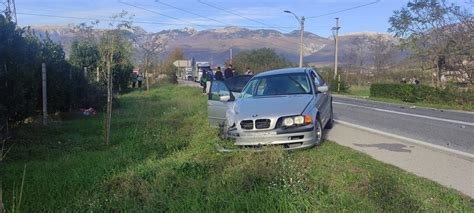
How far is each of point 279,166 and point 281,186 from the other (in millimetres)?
706

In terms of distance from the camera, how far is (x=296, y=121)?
7277mm

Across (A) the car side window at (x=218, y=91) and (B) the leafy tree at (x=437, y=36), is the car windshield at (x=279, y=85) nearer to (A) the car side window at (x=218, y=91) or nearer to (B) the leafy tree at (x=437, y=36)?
(A) the car side window at (x=218, y=91)

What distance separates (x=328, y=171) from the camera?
228 inches

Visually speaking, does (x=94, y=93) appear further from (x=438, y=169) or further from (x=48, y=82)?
(x=438, y=169)

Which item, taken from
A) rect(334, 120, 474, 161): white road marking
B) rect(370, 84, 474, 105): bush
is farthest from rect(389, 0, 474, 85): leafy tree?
rect(334, 120, 474, 161): white road marking

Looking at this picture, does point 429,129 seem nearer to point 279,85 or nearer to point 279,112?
point 279,85

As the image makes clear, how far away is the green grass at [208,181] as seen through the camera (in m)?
4.60

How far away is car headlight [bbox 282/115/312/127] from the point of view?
23.7ft

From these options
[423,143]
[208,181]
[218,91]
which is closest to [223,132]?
[208,181]

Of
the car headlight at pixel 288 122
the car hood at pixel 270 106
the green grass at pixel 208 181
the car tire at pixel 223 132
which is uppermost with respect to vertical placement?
the car hood at pixel 270 106

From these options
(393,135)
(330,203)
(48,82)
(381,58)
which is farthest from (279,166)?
(381,58)

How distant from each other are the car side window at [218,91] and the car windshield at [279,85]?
1378mm

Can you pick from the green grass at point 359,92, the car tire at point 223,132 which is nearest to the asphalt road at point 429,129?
the car tire at point 223,132

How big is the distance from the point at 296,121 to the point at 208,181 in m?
2.43
